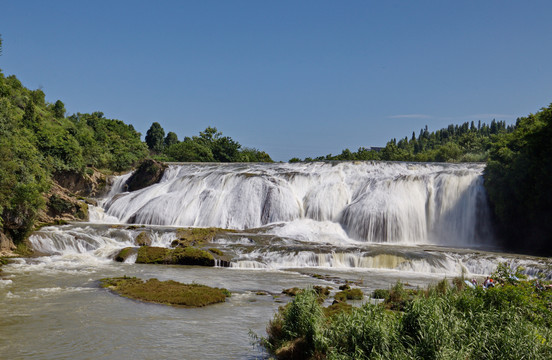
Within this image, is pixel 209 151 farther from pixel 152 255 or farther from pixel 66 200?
pixel 152 255

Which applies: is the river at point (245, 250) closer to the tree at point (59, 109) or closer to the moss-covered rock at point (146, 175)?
the moss-covered rock at point (146, 175)

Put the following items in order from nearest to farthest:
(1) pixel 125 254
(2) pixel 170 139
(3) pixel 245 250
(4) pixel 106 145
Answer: (1) pixel 125 254 → (3) pixel 245 250 → (4) pixel 106 145 → (2) pixel 170 139

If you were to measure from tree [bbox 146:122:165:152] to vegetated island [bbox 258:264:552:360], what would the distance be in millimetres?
87470

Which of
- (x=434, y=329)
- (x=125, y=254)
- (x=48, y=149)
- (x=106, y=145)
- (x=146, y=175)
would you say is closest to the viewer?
(x=434, y=329)

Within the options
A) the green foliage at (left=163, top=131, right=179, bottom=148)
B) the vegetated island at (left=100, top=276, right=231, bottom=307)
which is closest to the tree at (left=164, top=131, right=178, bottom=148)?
the green foliage at (left=163, top=131, right=179, bottom=148)

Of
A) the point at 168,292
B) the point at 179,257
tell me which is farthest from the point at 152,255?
A: the point at 168,292

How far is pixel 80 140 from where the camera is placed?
51.2m

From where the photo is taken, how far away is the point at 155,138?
94.6m

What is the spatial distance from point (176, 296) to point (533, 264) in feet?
56.2

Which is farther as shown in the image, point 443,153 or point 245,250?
point 443,153

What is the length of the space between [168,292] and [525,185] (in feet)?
81.2

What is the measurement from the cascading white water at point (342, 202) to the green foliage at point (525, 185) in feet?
6.05

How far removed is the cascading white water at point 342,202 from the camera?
3428 centimetres

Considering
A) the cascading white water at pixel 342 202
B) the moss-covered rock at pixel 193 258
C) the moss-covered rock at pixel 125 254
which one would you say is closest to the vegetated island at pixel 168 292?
the moss-covered rock at pixel 193 258
